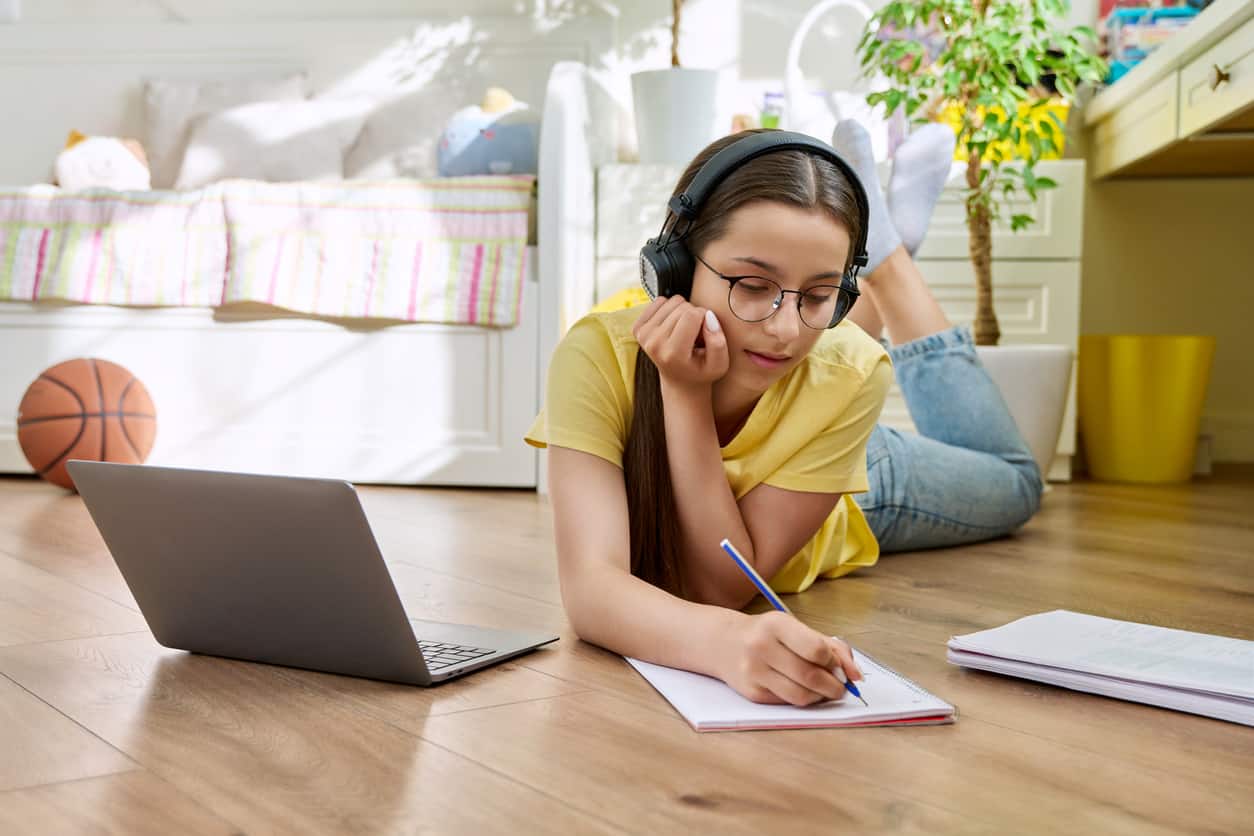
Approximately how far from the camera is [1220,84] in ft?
7.19

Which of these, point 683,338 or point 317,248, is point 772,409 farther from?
point 317,248

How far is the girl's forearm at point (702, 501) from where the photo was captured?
1.15 metres

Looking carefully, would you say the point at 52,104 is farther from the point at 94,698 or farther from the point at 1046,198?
the point at 94,698

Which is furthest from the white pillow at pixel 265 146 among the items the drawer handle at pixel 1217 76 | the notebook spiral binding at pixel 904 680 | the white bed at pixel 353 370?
the notebook spiral binding at pixel 904 680

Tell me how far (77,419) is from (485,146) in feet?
3.60

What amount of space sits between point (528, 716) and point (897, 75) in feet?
6.55

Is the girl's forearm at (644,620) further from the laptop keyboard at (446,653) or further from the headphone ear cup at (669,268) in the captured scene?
the headphone ear cup at (669,268)

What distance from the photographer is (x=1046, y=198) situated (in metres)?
2.82

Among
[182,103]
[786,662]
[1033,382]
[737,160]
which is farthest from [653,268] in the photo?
[182,103]

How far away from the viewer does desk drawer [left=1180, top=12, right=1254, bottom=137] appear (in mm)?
2064

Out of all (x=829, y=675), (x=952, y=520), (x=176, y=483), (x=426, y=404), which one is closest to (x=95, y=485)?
(x=176, y=483)

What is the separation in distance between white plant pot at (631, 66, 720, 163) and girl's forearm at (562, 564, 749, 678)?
194 centimetres

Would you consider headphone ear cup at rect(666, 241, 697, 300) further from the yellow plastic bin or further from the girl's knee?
the yellow plastic bin

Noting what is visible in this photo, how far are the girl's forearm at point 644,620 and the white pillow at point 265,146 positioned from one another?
2237 millimetres
